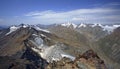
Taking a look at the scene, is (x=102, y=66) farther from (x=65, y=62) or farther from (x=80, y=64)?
(x=65, y=62)

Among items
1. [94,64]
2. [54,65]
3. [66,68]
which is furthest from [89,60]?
[54,65]

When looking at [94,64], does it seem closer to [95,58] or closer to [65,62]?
[95,58]

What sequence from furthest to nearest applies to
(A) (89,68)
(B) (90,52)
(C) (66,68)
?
(B) (90,52) < (C) (66,68) < (A) (89,68)

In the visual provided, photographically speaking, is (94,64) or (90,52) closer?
(94,64)

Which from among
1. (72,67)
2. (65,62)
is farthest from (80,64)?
(65,62)

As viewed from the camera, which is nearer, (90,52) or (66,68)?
(66,68)

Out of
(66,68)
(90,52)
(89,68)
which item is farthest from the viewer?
(90,52)

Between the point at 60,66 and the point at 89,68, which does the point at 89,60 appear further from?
the point at 60,66

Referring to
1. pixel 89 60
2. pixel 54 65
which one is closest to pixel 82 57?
pixel 89 60
